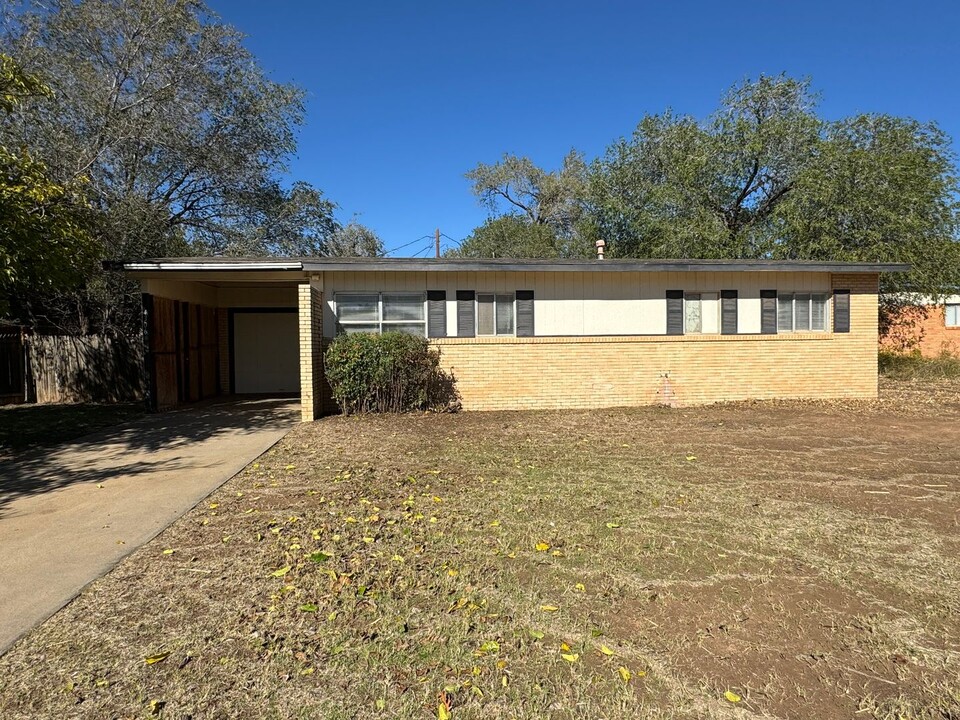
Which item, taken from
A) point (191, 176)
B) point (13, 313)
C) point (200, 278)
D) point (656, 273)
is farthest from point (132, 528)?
point (191, 176)

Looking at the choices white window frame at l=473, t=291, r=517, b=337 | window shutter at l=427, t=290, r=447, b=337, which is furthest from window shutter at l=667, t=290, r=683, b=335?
window shutter at l=427, t=290, r=447, b=337

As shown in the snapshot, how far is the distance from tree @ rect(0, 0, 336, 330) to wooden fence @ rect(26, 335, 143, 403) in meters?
1.16

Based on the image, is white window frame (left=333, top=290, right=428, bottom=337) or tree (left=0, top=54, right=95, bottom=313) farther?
white window frame (left=333, top=290, right=428, bottom=337)

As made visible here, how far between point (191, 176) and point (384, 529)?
15498 mm

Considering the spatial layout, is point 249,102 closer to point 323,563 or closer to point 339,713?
point 323,563

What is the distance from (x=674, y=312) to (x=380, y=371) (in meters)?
5.97

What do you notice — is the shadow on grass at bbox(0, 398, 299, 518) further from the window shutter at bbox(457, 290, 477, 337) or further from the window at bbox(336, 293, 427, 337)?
the window shutter at bbox(457, 290, 477, 337)

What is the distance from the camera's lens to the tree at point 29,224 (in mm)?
7004

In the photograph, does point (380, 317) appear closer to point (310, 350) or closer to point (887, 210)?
point (310, 350)

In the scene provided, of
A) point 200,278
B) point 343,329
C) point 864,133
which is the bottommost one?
point 343,329

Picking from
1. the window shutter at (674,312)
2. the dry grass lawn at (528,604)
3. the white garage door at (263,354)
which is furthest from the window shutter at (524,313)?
the white garage door at (263,354)

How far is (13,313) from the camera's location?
44.8 feet

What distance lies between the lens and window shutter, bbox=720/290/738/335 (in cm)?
1138

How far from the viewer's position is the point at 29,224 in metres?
7.49
